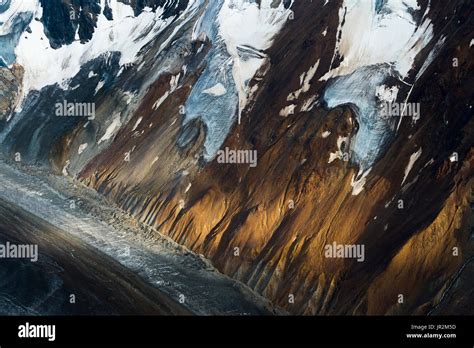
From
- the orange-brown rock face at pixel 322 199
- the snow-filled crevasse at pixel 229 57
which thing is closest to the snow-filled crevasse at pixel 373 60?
the orange-brown rock face at pixel 322 199

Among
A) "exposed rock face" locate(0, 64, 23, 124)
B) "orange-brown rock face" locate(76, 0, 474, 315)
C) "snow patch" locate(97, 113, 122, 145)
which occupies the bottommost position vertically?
"orange-brown rock face" locate(76, 0, 474, 315)

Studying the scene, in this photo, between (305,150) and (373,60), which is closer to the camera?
(305,150)

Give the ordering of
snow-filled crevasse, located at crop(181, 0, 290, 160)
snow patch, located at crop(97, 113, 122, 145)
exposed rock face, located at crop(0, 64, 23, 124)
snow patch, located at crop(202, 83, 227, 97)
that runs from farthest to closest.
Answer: exposed rock face, located at crop(0, 64, 23, 124) → snow patch, located at crop(97, 113, 122, 145) → snow patch, located at crop(202, 83, 227, 97) → snow-filled crevasse, located at crop(181, 0, 290, 160)

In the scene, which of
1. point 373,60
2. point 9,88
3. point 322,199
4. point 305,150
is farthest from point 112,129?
point 322,199

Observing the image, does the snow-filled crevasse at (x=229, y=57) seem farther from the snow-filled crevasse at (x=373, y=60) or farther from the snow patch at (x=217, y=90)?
the snow-filled crevasse at (x=373, y=60)

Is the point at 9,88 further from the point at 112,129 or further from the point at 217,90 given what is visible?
the point at 217,90

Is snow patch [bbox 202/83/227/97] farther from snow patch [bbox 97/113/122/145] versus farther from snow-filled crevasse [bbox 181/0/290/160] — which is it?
snow patch [bbox 97/113/122/145]

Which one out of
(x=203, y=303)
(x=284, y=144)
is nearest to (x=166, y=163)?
(x=284, y=144)

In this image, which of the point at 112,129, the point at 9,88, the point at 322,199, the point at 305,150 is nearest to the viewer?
the point at 322,199

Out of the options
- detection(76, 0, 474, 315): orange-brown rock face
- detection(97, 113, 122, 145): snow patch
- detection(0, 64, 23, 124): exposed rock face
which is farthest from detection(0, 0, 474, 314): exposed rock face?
detection(0, 64, 23, 124): exposed rock face
